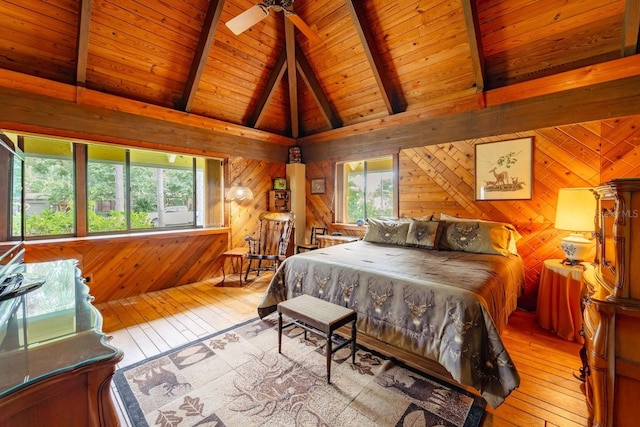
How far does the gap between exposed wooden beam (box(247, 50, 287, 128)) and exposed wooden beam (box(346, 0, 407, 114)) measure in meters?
1.48

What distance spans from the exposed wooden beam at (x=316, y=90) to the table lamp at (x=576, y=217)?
11.8 feet

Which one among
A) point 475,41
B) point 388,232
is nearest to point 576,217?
point 388,232

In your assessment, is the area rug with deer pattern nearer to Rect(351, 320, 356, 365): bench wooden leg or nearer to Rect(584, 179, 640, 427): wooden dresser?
Rect(351, 320, 356, 365): bench wooden leg

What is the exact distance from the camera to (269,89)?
4.72 m

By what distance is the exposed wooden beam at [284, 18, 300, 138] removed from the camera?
4.00 meters

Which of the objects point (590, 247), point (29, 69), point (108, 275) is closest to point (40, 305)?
point (108, 275)

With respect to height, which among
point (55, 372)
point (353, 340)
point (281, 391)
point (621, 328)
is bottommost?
point (281, 391)

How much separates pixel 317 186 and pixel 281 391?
13.1 feet

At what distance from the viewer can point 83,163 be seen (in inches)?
138

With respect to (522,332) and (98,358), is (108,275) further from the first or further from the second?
(522,332)

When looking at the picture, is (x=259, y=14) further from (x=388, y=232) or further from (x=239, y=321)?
(x=239, y=321)

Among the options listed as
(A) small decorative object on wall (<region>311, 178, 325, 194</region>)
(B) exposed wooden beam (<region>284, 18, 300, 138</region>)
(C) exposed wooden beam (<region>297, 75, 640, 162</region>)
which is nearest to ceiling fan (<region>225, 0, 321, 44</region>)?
(B) exposed wooden beam (<region>284, 18, 300, 138</region>)

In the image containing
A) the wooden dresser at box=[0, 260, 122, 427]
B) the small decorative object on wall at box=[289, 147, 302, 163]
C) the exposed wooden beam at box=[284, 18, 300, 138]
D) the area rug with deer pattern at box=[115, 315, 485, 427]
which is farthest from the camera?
the small decorative object on wall at box=[289, 147, 302, 163]

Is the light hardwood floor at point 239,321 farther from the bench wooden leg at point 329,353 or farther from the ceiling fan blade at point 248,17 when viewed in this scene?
the ceiling fan blade at point 248,17
